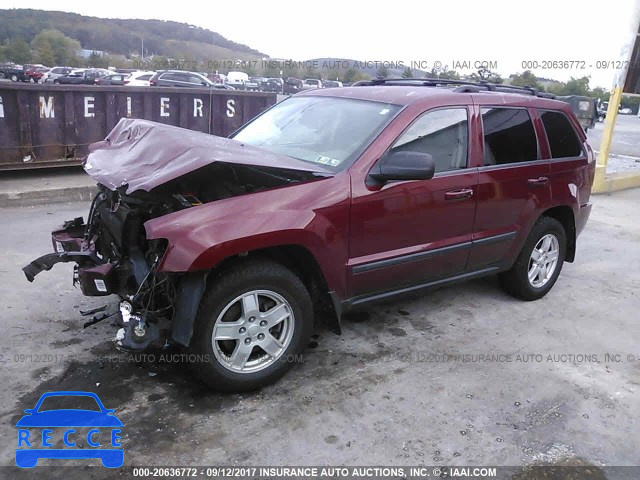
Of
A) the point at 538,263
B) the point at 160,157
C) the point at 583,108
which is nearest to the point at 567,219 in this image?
the point at 538,263

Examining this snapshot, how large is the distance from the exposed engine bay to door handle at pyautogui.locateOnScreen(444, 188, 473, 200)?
109 cm

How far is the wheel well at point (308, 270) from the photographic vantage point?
3.23 metres

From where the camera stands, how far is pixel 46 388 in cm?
316

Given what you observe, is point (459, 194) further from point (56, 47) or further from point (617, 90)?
point (56, 47)

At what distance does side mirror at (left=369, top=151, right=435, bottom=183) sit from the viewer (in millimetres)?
3305

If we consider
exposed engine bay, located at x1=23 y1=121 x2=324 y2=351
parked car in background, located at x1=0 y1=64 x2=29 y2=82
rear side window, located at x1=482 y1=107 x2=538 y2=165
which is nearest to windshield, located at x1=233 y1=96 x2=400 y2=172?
exposed engine bay, located at x1=23 y1=121 x2=324 y2=351

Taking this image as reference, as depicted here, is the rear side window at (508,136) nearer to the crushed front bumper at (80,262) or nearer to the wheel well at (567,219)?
the wheel well at (567,219)

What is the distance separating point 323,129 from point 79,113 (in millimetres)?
6429

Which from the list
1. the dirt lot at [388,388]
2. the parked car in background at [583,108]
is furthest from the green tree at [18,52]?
Answer: the dirt lot at [388,388]

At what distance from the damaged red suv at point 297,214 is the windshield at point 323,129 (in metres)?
0.01

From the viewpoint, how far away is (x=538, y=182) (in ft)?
14.6

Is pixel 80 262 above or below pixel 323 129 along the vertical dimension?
below

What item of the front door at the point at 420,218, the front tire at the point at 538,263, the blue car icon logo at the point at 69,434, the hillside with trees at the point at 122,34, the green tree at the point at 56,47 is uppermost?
the hillside with trees at the point at 122,34

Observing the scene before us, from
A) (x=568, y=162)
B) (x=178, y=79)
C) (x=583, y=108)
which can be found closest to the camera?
(x=568, y=162)
